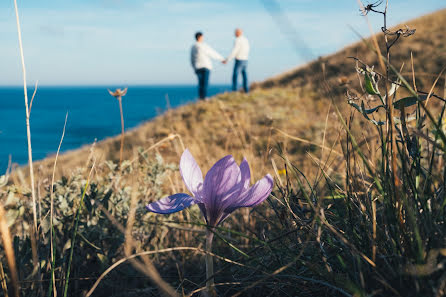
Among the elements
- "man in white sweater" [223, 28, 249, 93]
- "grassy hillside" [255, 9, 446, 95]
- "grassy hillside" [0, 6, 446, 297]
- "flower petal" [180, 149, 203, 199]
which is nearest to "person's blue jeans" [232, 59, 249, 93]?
"man in white sweater" [223, 28, 249, 93]

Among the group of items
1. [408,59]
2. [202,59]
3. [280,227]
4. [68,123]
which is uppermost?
[202,59]

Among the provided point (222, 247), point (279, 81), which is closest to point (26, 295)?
point (222, 247)

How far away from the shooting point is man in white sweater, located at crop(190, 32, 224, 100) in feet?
30.8

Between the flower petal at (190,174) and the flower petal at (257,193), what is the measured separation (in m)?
0.09

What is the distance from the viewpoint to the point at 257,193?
0.76 metres

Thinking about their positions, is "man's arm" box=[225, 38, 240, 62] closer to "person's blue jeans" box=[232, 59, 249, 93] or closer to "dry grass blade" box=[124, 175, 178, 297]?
"person's blue jeans" box=[232, 59, 249, 93]

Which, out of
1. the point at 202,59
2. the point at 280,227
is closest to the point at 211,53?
the point at 202,59

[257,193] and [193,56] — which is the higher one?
[193,56]

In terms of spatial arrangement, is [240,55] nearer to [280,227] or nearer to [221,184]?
[280,227]

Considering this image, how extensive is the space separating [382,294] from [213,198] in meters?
0.38

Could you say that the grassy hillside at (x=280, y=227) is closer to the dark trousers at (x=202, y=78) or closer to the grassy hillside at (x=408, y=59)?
the grassy hillside at (x=408, y=59)

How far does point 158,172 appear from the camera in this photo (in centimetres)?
189

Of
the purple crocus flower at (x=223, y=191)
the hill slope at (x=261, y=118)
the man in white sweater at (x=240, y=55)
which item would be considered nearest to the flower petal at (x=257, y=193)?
the purple crocus flower at (x=223, y=191)

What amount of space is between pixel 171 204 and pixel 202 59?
8954mm
